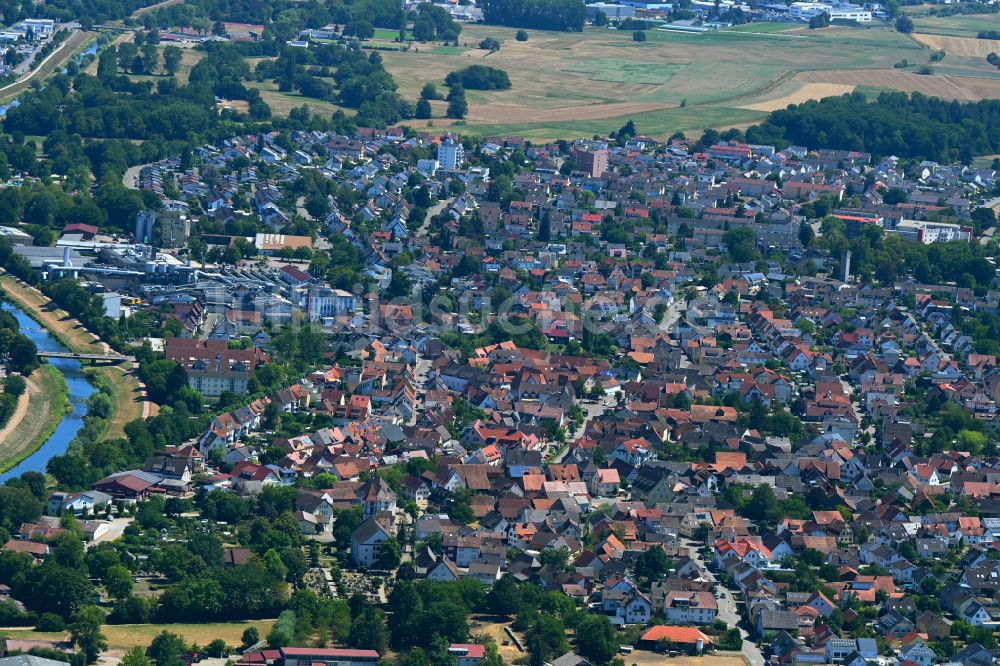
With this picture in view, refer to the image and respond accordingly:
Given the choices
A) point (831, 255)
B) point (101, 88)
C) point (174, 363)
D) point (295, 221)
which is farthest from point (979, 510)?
point (101, 88)

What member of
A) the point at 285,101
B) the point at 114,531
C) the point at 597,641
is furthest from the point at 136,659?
the point at 285,101

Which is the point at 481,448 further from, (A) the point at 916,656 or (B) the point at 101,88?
(B) the point at 101,88

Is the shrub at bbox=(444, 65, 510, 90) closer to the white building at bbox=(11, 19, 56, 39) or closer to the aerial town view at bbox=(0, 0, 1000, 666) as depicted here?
the aerial town view at bbox=(0, 0, 1000, 666)

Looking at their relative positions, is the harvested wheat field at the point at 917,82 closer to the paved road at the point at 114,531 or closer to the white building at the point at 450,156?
the white building at the point at 450,156

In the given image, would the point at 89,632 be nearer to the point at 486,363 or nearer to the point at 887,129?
the point at 486,363

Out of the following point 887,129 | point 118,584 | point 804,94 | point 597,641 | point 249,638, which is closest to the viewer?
point 249,638

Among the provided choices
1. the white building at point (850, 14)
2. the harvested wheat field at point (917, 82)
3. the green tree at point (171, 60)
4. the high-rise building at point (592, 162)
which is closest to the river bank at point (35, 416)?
the high-rise building at point (592, 162)

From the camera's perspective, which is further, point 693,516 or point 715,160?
point 715,160

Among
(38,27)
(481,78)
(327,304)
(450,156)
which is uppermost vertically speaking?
(38,27)
